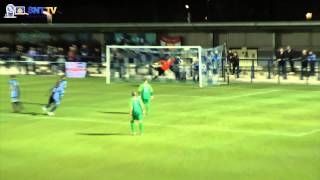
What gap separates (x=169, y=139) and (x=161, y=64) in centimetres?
2334

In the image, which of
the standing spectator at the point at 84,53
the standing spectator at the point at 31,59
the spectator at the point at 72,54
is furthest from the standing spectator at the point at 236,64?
the standing spectator at the point at 31,59

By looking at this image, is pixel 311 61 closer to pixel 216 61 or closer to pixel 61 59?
pixel 216 61

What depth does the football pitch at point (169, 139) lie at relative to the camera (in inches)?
530

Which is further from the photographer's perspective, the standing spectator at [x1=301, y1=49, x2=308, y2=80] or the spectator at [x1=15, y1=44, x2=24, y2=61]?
the spectator at [x1=15, y1=44, x2=24, y2=61]

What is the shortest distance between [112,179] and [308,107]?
16064 mm

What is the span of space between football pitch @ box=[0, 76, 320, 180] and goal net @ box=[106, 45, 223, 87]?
26.4 ft

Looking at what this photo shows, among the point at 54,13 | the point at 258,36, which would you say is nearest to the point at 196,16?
the point at 54,13

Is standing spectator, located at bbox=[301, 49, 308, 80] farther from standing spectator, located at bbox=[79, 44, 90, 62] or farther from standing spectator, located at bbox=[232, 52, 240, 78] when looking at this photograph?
standing spectator, located at bbox=[79, 44, 90, 62]

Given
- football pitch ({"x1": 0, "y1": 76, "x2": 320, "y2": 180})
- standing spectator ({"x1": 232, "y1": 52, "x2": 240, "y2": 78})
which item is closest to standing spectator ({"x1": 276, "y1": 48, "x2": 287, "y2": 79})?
standing spectator ({"x1": 232, "y1": 52, "x2": 240, "y2": 78})

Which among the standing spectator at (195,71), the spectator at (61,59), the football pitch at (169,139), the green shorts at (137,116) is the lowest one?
the football pitch at (169,139)

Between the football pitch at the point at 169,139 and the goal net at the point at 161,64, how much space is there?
26.4ft

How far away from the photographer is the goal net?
3938 cm

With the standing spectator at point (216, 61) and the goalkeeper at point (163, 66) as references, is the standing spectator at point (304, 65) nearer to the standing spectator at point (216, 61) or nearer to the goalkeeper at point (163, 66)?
the standing spectator at point (216, 61)

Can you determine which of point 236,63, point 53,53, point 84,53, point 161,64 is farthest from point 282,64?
point 53,53
